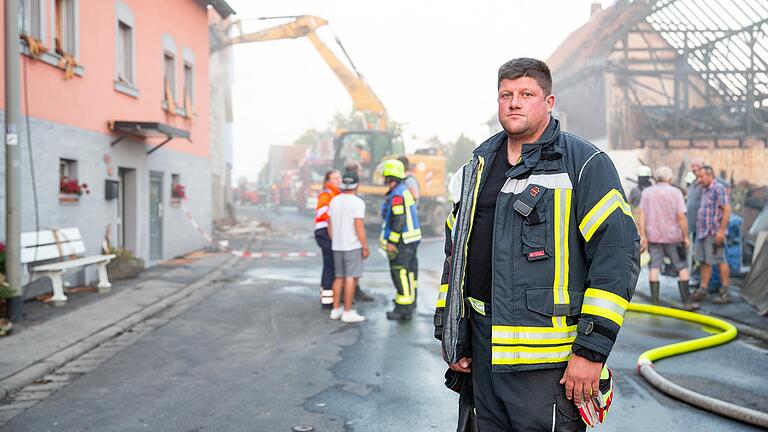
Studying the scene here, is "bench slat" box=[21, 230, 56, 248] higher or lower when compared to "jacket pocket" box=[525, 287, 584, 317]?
lower

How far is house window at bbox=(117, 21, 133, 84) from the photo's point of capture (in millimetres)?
15297

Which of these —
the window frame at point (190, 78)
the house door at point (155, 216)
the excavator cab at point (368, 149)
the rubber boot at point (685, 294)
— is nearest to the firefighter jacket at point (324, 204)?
the rubber boot at point (685, 294)

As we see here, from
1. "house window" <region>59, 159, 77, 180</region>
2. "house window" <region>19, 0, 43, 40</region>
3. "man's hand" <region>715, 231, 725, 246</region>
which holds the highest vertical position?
"house window" <region>19, 0, 43, 40</region>

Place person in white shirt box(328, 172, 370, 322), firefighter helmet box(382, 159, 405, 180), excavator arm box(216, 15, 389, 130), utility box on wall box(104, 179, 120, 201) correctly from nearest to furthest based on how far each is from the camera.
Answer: firefighter helmet box(382, 159, 405, 180)
person in white shirt box(328, 172, 370, 322)
utility box on wall box(104, 179, 120, 201)
excavator arm box(216, 15, 389, 130)

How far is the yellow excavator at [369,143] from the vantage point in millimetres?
26422

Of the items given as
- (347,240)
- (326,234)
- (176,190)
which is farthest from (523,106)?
(176,190)

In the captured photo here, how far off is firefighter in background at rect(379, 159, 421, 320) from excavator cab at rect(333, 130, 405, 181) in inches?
652

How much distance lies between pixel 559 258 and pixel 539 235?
Answer: 4.3 inches

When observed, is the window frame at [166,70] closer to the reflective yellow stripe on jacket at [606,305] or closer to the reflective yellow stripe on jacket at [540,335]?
the reflective yellow stripe on jacket at [540,335]

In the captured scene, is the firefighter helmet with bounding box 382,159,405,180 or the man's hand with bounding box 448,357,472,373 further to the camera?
the firefighter helmet with bounding box 382,159,405,180

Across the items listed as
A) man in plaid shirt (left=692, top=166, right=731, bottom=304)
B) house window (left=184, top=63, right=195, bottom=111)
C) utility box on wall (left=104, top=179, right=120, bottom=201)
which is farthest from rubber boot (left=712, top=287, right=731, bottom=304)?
house window (left=184, top=63, right=195, bottom=111)

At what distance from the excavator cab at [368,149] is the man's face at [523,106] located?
2294cm

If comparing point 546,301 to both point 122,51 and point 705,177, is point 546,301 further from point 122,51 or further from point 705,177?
point 122,51

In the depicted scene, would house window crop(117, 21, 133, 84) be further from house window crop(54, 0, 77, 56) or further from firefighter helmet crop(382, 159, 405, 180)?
firefighter helmet crop(382, 159, 405, 180)
